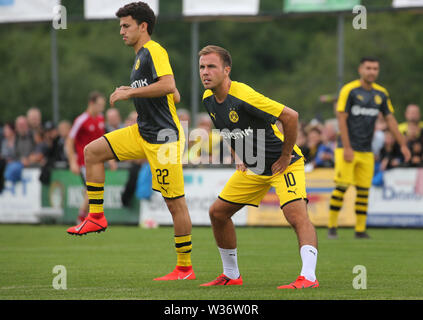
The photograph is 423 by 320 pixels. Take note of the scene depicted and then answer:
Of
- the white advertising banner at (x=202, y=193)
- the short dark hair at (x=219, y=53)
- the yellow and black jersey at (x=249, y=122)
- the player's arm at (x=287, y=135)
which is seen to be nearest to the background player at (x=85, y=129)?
the white advertising banner at (x=202, y=193)

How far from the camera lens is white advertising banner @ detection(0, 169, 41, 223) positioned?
61.0ft

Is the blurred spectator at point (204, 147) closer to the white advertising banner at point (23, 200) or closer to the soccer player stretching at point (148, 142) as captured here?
the white advertising banner at point (23, 200)

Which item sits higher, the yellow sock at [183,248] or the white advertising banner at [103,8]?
Answer: the white advertising banner at [103,8]

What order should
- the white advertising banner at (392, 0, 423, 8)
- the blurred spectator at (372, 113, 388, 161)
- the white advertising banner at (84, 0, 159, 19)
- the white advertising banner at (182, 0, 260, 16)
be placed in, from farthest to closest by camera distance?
the white advertising banner at (84, 0, 159, 19) → the white advertising banner at (182, 0, 260, 16) → the blurred spectator at (372, 113, 388, 161) → the white advertising banner at (392, 0, 423, 8)

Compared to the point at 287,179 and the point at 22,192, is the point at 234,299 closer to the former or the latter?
the point at 287,179

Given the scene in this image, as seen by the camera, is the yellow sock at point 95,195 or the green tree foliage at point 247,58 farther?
the green tree foliage at point 247,58

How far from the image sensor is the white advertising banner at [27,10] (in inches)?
748

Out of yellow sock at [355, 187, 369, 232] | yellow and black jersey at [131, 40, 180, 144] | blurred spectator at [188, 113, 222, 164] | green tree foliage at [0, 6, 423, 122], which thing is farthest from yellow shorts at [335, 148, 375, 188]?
green tree foliage at [0, 6, 423, 122]

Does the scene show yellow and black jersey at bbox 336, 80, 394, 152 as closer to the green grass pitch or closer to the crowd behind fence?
the green grass pitch

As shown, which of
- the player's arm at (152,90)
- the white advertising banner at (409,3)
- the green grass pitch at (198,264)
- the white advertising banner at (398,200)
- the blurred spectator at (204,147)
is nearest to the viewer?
the green grass pitch at (198,264)

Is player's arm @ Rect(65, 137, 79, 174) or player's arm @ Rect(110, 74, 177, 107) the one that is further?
player's arm @ Rect(65, 137, 79, 174)

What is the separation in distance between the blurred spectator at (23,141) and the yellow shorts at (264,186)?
11.9 m

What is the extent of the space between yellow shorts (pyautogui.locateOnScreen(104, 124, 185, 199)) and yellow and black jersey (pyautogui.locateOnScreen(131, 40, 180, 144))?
3.0 inches

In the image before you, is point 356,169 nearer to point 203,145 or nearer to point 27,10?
point 203,145
